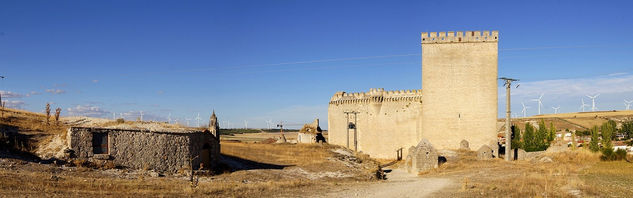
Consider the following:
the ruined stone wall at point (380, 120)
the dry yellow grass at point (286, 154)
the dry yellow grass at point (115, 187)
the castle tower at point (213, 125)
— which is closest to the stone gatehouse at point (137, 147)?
the dry yellow grass at point (115, 187)

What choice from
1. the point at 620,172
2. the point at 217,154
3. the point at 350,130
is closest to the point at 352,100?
the point at 350,130

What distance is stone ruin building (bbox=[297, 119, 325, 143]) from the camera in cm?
5262

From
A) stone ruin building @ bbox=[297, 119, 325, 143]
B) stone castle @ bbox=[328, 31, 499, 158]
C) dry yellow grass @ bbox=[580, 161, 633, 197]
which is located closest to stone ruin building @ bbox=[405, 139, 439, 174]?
dry yellow grass @ bbox=[580, 161, 633, 197]

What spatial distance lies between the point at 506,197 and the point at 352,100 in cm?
3400

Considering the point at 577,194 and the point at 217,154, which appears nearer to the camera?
the point at 577,194

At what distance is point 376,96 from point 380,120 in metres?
2.37

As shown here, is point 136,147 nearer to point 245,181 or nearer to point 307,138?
point 245,181

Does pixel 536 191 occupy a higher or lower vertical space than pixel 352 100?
lower

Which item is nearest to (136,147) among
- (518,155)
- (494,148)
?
(518,155)

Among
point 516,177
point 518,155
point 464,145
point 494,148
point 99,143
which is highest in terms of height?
point 99,143

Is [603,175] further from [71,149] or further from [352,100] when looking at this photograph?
[352,100]

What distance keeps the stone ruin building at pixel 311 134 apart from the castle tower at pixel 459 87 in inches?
636

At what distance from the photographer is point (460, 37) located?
38.5 meters

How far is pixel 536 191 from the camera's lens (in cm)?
1616
